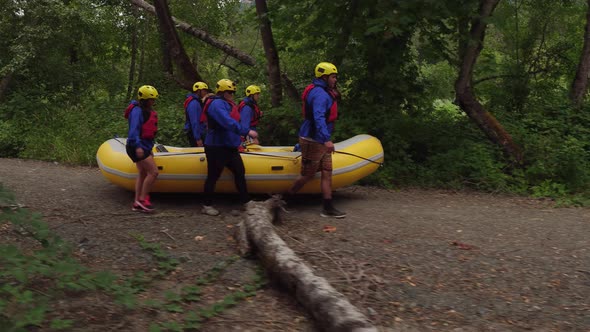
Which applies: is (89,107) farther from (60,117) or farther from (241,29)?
(241,29)

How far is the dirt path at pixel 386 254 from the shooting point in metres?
3.91

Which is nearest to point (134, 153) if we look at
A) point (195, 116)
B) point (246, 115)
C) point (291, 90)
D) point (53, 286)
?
point (195, 116)

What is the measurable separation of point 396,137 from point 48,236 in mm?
7206

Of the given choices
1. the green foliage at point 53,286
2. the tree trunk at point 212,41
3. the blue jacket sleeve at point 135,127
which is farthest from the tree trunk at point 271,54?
the green foliage at point 53,286

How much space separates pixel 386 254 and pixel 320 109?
1957mm

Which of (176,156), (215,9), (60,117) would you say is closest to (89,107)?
(60,117)

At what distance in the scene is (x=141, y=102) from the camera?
6242 mm

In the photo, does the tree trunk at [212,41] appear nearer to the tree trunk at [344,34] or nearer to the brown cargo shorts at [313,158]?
the tree trunk at [344,34]

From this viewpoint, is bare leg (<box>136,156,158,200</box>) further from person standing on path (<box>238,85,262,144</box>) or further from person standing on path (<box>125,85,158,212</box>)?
person standing on path (<box>238,85,262,144</box>)

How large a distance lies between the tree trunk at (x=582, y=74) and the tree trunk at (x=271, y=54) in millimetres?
6289

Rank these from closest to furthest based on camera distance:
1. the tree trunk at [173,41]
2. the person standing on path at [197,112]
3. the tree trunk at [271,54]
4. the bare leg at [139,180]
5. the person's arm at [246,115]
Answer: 1. the bare leg at [139,180]
2. the person's arm at [246,115]
3. the person standing on path at [197,112]
4. the tree trunk at [271,54]
5. the tree trunk at [173,41]

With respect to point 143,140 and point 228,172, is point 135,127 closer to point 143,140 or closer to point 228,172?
point 143,140

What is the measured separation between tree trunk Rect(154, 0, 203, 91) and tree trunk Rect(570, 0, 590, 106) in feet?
27.5

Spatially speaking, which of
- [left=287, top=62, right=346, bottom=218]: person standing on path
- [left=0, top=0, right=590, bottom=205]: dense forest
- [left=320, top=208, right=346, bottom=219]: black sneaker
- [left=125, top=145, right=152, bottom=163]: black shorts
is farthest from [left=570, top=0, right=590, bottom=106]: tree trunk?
[left=125, top=145, right=152, bottom=163]: black shorts
